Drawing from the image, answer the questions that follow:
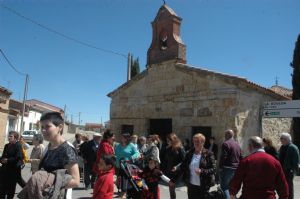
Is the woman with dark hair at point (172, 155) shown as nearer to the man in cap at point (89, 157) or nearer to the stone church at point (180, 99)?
the man in cap at point (89, 157)

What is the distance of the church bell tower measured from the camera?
1488 cm

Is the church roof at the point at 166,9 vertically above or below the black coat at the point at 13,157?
above

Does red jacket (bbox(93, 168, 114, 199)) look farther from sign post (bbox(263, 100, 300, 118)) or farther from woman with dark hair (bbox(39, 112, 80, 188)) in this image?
sign post (bbox(263, 100, 300, 118))


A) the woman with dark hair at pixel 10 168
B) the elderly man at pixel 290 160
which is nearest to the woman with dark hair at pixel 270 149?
the elderly man at pixel 290 160

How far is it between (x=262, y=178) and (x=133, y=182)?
289 cm

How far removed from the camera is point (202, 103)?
43.8 ft

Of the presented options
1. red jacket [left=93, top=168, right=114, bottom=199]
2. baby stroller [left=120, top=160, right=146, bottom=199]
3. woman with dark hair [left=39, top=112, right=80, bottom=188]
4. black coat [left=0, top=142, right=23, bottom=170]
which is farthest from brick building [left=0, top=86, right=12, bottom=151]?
woman with dark hair [left=39, top=112, right=80, bottom=188]

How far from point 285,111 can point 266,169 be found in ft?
27.2

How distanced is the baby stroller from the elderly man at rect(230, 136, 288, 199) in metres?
2.39

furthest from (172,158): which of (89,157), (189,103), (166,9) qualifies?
(166,9)

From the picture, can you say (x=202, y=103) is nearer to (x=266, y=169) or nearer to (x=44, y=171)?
(x=266, y=169)

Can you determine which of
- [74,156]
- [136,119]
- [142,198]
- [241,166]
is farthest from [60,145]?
[136,119]

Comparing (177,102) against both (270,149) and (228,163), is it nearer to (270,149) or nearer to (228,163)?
(270,149)

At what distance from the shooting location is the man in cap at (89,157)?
33.9 ft
